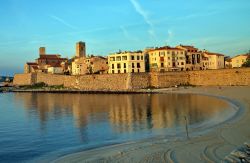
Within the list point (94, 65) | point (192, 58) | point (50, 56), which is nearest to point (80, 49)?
point (50, 56)

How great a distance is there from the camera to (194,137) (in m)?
14.2

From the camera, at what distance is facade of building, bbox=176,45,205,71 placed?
2699 inches

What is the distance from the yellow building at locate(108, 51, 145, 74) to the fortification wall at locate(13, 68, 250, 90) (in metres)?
4.28

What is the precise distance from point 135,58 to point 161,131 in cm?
4905

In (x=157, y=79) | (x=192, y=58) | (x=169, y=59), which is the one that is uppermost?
(x=192, y=58)

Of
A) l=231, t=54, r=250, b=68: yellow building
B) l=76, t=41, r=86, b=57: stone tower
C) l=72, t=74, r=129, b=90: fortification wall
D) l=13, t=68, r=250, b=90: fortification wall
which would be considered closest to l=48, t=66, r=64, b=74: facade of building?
l=76, t=41, r=86, b=57: stone tower

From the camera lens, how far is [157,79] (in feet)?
190

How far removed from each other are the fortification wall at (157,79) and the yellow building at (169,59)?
7.91 m

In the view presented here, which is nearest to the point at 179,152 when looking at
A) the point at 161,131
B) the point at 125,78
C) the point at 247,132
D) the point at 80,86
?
the point at 247,132

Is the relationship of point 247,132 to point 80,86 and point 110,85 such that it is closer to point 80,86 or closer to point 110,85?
point 110,85

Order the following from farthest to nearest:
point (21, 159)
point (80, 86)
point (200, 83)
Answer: point (80, 86) → point (200, 83) → point (21, 159)

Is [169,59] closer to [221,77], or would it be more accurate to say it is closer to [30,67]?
[221,77]

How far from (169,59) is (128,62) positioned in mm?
8250

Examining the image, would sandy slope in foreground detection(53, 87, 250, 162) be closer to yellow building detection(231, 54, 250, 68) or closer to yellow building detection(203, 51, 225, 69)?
yellow building detection(203, 51, 225, 69)
